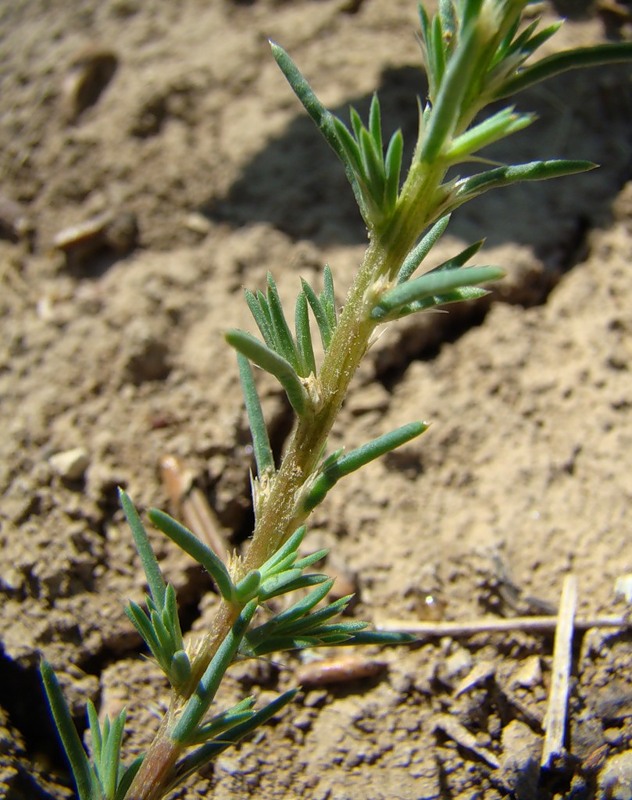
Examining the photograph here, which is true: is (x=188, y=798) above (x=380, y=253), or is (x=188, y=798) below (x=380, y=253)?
below

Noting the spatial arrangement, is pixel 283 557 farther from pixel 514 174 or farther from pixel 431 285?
pixel 514 174

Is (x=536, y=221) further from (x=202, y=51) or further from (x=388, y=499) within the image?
(x=202, y=51)

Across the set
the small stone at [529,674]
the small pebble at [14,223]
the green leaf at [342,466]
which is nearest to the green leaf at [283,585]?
the green leaf at [342,466]

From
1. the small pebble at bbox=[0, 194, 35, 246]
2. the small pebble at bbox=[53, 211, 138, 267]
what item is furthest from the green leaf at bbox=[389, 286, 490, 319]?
the small pebble at bbox=[0, 194, 35, 246]

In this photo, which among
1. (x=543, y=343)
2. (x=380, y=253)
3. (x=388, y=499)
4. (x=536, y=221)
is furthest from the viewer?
(x=536, y=221)

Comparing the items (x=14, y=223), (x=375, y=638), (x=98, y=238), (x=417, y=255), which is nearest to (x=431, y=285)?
(x=417, y=255)

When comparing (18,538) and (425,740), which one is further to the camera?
(18,538)

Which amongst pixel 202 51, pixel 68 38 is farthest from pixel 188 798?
pixel 68 38

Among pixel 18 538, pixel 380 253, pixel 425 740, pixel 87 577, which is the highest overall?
pixel 380 253

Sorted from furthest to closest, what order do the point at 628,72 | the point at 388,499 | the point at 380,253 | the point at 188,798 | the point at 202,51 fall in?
1. the point at 202,51
2. the point at 628,72
3. the point at 388,499
4. the point at 188,798
5. the point at 380,253

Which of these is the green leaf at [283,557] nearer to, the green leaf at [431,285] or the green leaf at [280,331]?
the green leaf at [280,331]
